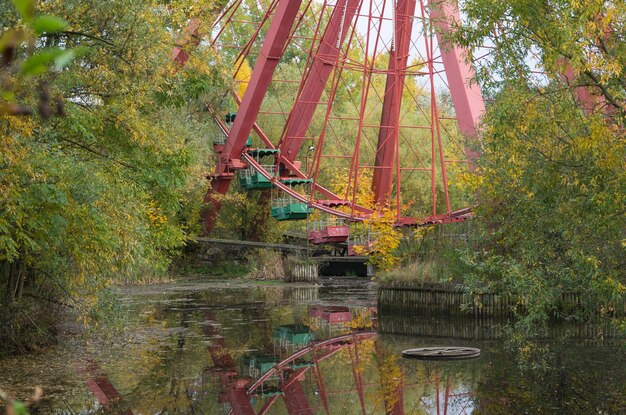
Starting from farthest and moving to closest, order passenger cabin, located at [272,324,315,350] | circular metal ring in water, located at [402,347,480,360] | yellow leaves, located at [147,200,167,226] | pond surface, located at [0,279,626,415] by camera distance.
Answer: yellow leaves, located at [147,200,167,226]
passenger cabin, located at [272,324,315,350]
circular metal ring in water, located at [402,347,480,360]
pond surface, located at [0,279,626,415]

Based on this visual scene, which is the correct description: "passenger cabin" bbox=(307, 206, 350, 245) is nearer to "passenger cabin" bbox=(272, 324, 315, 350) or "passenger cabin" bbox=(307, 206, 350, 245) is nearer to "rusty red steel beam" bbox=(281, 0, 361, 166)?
"rusty red steel beam" bbox=(281, 0, 361, 166)

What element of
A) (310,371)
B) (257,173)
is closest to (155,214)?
(257,173)

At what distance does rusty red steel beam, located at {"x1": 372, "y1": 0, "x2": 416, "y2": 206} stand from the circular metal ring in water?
40.8 feet

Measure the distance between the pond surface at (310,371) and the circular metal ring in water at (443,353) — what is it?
16 centimetres

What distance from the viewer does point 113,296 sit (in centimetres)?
1241

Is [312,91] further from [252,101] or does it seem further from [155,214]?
[155,214]

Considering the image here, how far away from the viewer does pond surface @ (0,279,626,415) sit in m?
9.38

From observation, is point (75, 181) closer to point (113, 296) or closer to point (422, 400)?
point (113, 296)

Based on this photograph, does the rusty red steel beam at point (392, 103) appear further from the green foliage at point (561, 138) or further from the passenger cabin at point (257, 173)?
the green foliage at point (561, 138)

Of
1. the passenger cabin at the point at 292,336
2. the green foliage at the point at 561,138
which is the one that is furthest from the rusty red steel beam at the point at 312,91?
the green foliage at the point at 561,138

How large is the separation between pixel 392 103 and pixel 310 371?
54.9ft

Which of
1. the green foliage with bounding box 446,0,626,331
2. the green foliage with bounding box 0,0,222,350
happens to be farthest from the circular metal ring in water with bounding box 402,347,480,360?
the green foliage with bounding box 0,0,222,350

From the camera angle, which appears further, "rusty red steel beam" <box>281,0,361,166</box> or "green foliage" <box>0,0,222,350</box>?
"rusty red steel beam" <box>281,0,361,166</box>

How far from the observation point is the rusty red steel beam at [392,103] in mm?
24856
